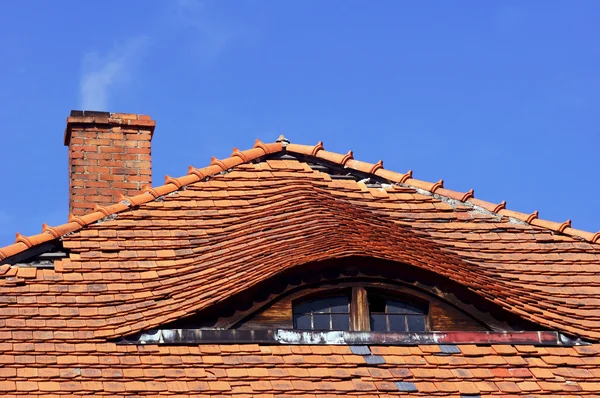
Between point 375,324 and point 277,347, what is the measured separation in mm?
1187

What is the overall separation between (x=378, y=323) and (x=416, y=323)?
0.38 meters

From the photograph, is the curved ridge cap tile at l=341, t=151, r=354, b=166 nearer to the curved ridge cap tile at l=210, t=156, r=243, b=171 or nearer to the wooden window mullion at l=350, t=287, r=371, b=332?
the curved ridge cap tile at l=210, t=156, r=243, b=171

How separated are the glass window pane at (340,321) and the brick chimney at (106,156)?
3394 millimetres

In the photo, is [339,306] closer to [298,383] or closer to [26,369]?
[298,383]

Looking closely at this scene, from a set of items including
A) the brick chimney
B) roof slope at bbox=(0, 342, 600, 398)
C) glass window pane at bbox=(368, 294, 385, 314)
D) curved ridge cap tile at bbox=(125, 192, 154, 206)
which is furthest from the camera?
the brick chimney

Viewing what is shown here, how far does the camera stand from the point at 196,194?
13.8m

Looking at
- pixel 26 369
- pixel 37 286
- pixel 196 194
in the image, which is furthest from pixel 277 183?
pixel 26 369

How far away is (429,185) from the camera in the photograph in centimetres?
1462

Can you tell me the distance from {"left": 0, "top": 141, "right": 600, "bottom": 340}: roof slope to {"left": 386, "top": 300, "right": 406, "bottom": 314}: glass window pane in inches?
18.4

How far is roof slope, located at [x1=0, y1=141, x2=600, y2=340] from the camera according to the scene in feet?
39.8

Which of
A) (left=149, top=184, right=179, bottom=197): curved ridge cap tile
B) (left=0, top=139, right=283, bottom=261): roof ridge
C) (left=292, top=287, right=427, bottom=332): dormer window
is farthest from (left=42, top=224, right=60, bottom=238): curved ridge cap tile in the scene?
(left=292, top=287, right=427, bottom=332): dormer window

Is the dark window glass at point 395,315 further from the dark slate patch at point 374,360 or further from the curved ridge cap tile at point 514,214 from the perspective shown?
the curved ridge cap tile at point 514,214

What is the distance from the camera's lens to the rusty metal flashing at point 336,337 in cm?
1181

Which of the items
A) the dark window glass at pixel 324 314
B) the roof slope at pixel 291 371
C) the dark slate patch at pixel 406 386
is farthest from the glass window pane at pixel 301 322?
the dark slate patch at pixel 406 386
